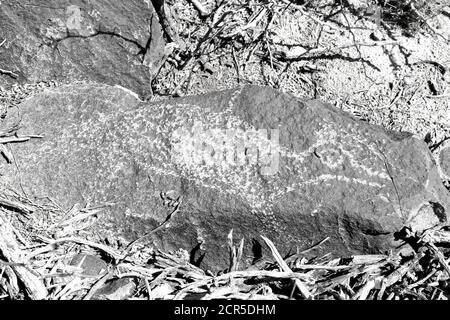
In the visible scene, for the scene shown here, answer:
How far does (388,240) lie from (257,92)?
0.79 m

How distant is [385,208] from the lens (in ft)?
7.41

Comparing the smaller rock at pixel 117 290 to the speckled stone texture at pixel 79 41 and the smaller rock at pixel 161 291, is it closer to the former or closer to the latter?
the smaller rock at pixel 161 291

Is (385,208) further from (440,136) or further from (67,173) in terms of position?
(67,173)

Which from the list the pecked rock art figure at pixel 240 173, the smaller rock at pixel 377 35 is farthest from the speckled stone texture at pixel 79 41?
the smaller rock at pixel 377 35

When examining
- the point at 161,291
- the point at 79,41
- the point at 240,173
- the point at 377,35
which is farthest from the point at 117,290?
the point at 377,35

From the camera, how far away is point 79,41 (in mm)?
2764

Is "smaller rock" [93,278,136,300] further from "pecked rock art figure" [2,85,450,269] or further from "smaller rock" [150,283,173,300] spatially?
"pecked rock art figure" [2,85,450,269]

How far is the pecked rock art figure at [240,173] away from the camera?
2.30 m

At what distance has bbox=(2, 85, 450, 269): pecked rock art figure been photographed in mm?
2297

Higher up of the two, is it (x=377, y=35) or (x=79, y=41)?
(x=377, y=35)

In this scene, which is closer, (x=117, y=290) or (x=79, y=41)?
(x=117, y=290)

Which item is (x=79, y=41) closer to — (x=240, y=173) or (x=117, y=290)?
(x=240, y=173)

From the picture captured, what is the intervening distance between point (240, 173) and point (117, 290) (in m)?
0.67
